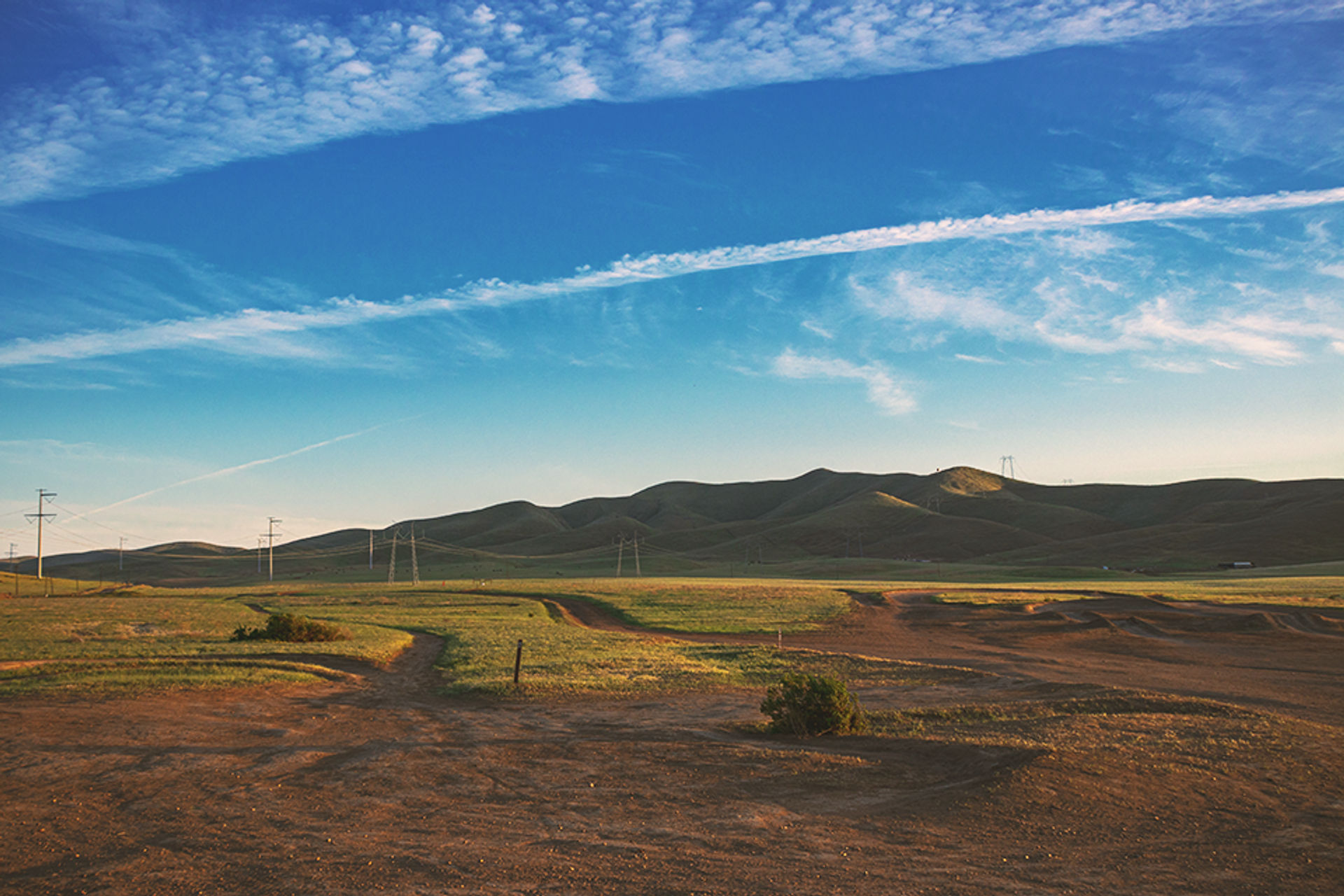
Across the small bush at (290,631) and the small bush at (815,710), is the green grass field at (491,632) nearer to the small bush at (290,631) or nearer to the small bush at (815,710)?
the small bush at (290,631)

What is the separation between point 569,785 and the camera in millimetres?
11914

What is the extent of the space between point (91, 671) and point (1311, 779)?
27.0m

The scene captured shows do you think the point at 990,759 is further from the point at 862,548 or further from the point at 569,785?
the point at 862,548

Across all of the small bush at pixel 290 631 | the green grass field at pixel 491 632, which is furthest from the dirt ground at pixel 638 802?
the small bush at pixel 290 631

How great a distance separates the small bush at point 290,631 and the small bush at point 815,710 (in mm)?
22836

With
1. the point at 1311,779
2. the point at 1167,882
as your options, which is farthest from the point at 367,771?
the point at 1311,779

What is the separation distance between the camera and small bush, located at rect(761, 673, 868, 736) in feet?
49.4

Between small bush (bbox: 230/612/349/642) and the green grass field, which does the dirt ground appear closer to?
the green grass field

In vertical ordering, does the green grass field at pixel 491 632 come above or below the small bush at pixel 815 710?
below

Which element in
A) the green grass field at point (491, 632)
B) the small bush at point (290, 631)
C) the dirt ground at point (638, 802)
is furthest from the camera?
the small bush at point (290, 631)

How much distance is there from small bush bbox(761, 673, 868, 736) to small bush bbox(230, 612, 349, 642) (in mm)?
22836

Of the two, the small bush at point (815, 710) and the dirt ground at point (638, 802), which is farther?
the small bush at point (815, 710)

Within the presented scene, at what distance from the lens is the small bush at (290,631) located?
32469 mm

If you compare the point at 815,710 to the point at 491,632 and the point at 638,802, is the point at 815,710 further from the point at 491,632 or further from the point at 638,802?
the point at 491,632
